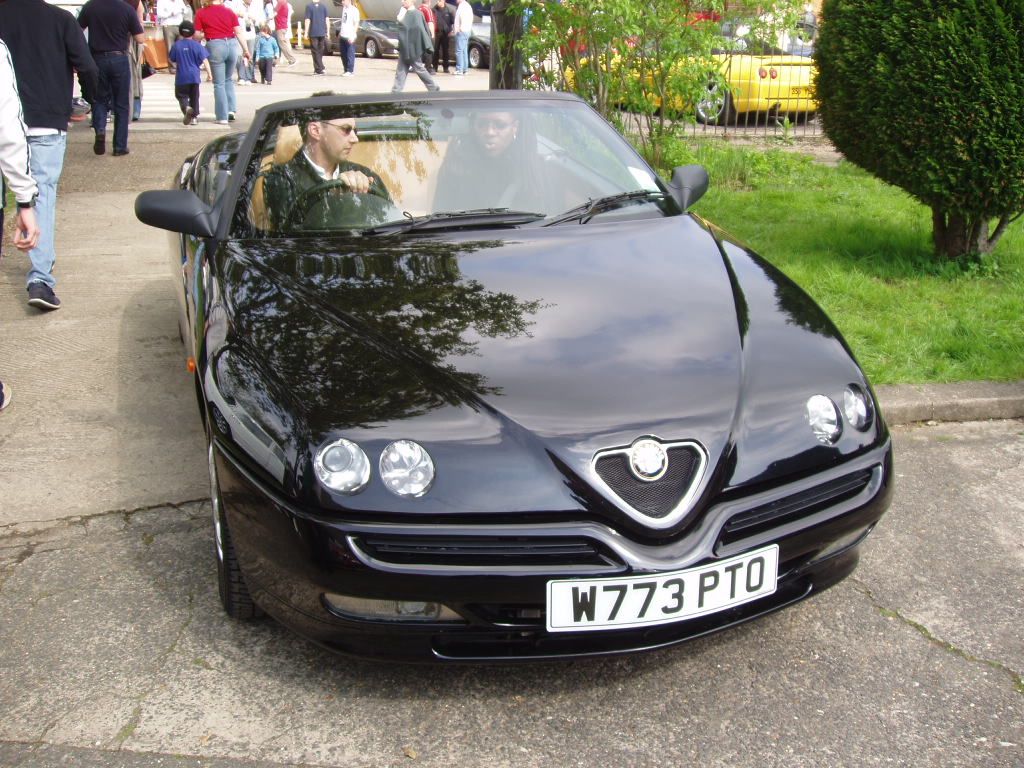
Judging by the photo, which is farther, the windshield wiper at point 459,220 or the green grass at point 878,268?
the green grass at point 878,268

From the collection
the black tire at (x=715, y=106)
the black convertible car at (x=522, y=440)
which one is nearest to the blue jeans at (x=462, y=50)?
the black tire at (x=715, y=106)

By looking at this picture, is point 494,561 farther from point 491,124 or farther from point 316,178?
point 491,124

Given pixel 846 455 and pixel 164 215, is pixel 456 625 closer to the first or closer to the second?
pixel 846 455

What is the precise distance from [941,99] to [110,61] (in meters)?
8.79

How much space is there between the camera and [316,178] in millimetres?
3906

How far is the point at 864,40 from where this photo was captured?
6.18m

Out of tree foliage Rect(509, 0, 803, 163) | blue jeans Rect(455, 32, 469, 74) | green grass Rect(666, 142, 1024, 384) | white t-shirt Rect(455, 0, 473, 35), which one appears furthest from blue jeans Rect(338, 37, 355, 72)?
green grass Rect(666, 142, 1024, 384)

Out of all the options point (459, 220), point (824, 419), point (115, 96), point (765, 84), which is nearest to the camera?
point (824, 419)

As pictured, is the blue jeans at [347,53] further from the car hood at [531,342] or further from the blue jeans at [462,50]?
the car hood at [531,342]

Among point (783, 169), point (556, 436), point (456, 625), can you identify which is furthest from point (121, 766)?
point (783, 169)

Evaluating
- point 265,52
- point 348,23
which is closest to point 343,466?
point 265,52

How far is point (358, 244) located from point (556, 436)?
4.31 ft

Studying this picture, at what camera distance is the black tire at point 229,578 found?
302 centimetres

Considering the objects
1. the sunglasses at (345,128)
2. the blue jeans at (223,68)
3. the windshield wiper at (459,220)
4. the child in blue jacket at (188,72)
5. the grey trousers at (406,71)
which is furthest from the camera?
the grey trousers at (406,71)
